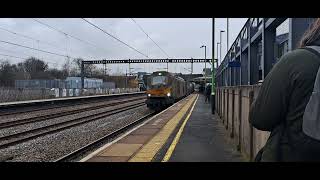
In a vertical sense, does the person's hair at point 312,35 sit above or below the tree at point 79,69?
below

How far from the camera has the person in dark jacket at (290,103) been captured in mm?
1979

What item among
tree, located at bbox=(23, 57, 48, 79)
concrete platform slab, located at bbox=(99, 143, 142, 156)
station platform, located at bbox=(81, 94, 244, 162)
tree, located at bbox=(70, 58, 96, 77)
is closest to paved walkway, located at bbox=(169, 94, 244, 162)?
station platform, located at bbox=(81, 94, 244, 162)

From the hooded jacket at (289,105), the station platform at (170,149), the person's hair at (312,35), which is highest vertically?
the person's hair at (312,35)

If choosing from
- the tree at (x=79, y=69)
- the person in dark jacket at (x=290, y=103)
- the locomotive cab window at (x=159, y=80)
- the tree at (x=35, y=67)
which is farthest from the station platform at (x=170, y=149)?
the tree at (x=79, y=69)

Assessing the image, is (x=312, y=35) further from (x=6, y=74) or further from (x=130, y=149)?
(x=6, y=74)

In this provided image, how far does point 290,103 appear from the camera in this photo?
2.04m

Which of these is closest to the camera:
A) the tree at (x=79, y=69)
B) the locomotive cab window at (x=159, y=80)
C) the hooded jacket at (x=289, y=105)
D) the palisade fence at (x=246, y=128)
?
the hooded jacket at (x=289, y=105)

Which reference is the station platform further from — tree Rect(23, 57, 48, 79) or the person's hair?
tree Rect(23, 57, 48, 79)

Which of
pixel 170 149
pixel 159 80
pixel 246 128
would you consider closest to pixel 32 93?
pixel 159 80

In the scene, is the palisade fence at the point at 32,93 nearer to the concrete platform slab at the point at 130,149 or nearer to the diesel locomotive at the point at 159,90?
the diesel locomotive at the point at 159,90

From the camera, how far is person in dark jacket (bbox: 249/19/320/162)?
6.49 feet

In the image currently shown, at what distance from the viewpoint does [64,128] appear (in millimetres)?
21469
